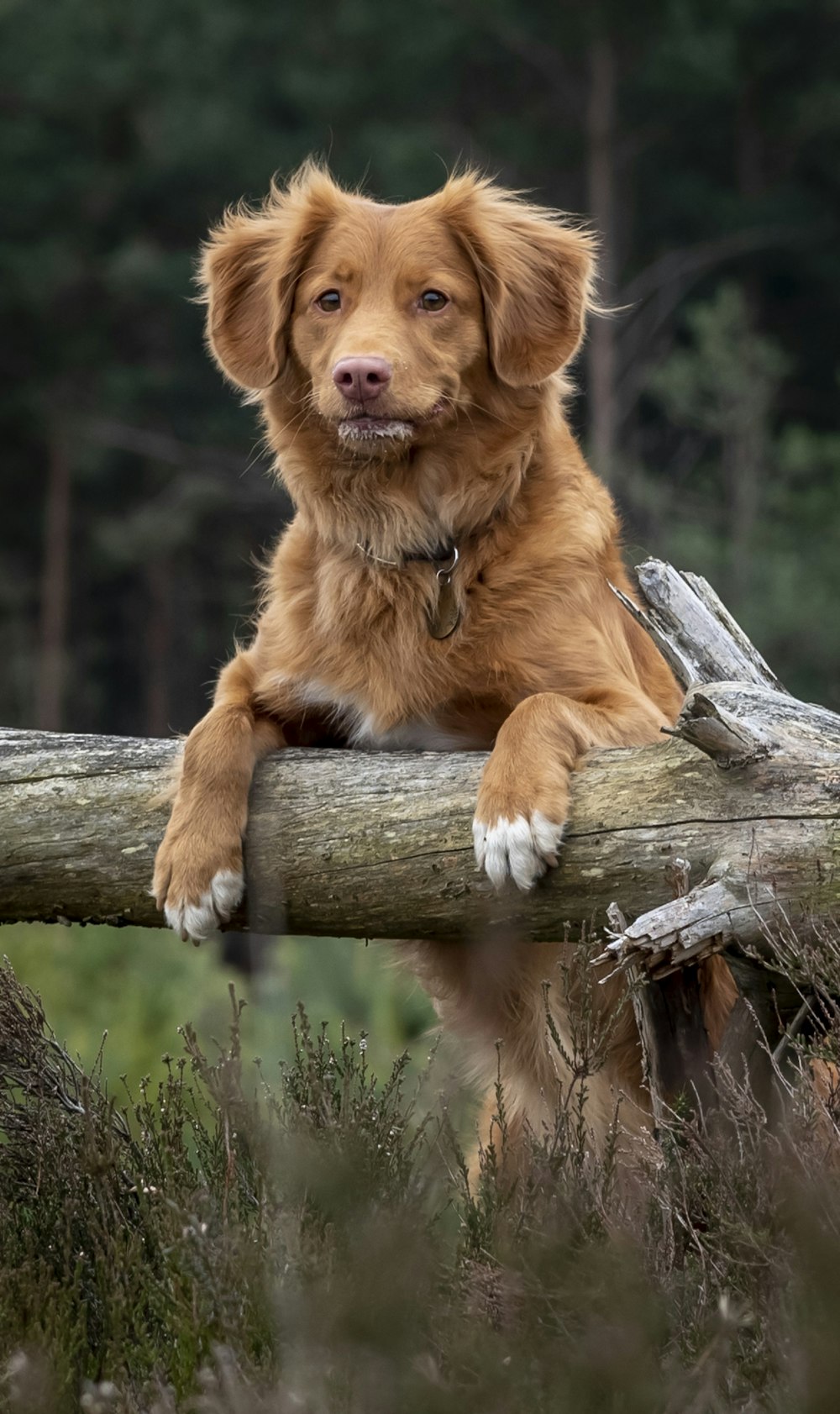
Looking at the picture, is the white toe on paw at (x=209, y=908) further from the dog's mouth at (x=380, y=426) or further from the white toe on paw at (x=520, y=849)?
the dog's mouth at (x=380, y=426)

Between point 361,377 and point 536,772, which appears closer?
point 536,772

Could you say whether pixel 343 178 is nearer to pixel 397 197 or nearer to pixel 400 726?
pixel 397 197

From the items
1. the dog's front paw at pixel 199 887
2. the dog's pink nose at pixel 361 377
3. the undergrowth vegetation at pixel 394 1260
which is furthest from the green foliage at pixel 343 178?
the undergrowth vegetation at pixel 394 1260

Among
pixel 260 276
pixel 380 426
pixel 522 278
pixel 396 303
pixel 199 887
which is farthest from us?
pixel 260 276

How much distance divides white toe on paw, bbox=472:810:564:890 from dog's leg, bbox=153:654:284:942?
0.63m

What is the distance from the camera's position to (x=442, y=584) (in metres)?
4.00

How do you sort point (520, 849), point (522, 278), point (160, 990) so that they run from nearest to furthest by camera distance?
point (520, 849) < point (522, 278) < point (160, 990)

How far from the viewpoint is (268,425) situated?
14.8 ft

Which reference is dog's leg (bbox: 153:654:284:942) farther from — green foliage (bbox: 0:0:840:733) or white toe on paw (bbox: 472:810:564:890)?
green foliage (bbox: 0:0:840:733)

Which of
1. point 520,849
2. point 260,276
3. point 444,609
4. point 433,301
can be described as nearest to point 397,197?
point 260,276

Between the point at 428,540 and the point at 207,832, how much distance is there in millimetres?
1094

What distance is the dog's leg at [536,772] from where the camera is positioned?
3.17 meters

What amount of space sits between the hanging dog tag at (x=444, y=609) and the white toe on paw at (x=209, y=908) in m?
0.84

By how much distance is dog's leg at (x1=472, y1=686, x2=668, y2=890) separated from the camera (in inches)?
125
